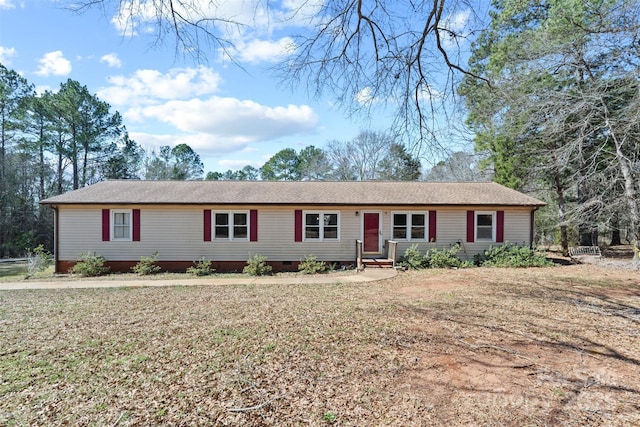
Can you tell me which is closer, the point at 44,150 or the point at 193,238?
the point at 193,238

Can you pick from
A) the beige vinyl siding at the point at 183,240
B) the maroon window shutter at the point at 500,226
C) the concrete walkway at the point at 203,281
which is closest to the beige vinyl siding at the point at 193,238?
the beige vinyl siding at the point at 183,240

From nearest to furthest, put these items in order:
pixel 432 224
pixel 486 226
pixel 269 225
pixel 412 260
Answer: pixel 412 260
pixel 269 225
pixel 432 224
pixel 486 226

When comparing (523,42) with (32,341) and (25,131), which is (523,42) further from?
(25,131)

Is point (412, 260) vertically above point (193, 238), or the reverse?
point (193, 238)

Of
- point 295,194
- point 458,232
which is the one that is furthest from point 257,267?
point 458,232

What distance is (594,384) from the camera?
3793 mm

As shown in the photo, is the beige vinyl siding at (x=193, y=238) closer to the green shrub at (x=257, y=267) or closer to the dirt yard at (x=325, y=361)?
the green shrub at (x=257, y=267)

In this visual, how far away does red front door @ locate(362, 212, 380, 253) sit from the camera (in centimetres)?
1377

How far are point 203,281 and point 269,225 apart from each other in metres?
3.55

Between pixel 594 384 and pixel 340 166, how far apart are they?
118 ft

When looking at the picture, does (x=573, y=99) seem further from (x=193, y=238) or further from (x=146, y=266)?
(x=146, y=266)

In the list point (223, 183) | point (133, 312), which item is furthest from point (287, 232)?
point (133, 312)

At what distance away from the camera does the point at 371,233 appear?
13.8 m

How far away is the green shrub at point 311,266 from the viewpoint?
12.5 m
